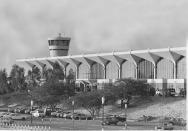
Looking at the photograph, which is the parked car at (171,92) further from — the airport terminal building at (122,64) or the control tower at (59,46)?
the control tower at (59,46)

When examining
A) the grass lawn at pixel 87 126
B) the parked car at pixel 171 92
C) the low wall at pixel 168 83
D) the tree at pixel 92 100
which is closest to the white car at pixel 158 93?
the parked car at pixel 171 92

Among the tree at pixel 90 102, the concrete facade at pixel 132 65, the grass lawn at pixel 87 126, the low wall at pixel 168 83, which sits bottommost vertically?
the grass lawn at pixel 87 126

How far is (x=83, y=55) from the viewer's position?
11631cm

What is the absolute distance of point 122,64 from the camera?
11200cm

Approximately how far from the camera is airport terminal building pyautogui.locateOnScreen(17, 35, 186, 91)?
99000 mm

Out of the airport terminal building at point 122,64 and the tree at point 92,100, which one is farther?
the airport terminal building at point 122,64

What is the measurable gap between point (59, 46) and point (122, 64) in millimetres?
25458

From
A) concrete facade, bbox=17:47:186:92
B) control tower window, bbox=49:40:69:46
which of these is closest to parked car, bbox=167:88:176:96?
concrete facade, bbox=17:47:186:92

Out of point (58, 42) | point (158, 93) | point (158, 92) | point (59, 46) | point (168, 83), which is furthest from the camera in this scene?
point (58, 42)

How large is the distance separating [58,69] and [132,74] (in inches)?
638

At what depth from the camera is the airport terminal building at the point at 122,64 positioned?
99000 mm

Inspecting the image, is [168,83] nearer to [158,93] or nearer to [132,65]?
[158,93]

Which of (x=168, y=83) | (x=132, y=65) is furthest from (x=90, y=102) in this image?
(x=132, y=65)

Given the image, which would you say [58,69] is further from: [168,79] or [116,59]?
[168,79]
